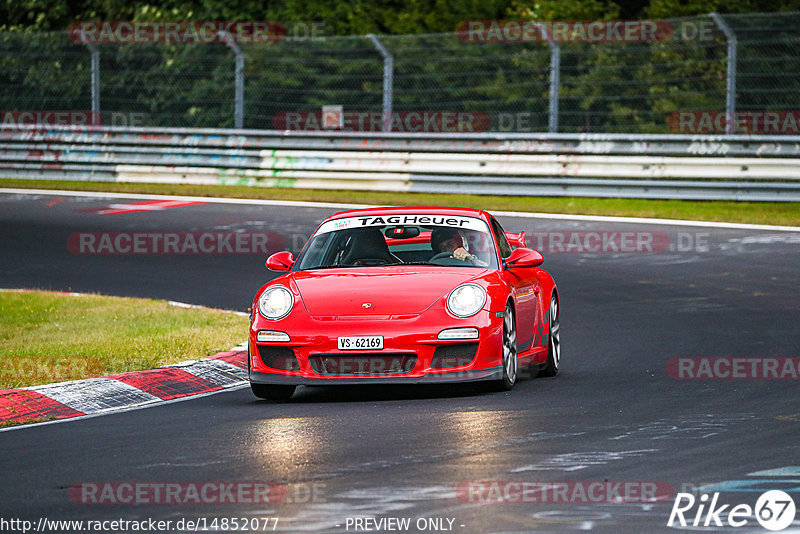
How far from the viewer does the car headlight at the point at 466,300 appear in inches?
342

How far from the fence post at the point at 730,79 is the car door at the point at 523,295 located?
10734 mm

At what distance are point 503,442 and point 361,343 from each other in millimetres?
1684

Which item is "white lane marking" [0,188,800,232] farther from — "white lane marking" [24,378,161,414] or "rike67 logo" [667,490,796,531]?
"rike67 logo" [667,490,796,531]

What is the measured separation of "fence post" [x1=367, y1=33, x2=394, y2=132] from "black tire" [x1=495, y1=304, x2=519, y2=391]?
1376 centimetres

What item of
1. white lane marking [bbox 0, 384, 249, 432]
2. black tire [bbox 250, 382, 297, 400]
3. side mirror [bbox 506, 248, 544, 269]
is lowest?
white lane marking [bbox 0, 384, 249, 432]

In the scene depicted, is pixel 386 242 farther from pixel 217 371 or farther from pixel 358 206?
pixel 358 206

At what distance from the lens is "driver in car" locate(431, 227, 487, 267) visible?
31.6 ft

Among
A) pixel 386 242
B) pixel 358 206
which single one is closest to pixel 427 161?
pixel 358 206

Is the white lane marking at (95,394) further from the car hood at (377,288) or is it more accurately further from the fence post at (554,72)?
the fence post at (554,72)

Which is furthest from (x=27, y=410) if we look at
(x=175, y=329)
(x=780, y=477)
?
(x=780, y=477)

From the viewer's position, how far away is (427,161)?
890 inches

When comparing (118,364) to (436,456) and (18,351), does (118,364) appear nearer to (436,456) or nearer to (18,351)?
(18,351)

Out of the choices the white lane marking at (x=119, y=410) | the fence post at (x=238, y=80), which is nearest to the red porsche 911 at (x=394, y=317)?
the white lane marking at (x=119, y=410)

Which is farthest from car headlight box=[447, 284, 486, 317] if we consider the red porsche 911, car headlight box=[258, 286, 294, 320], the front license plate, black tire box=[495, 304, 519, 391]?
car headlight box=[258, 286, 294, 320]
